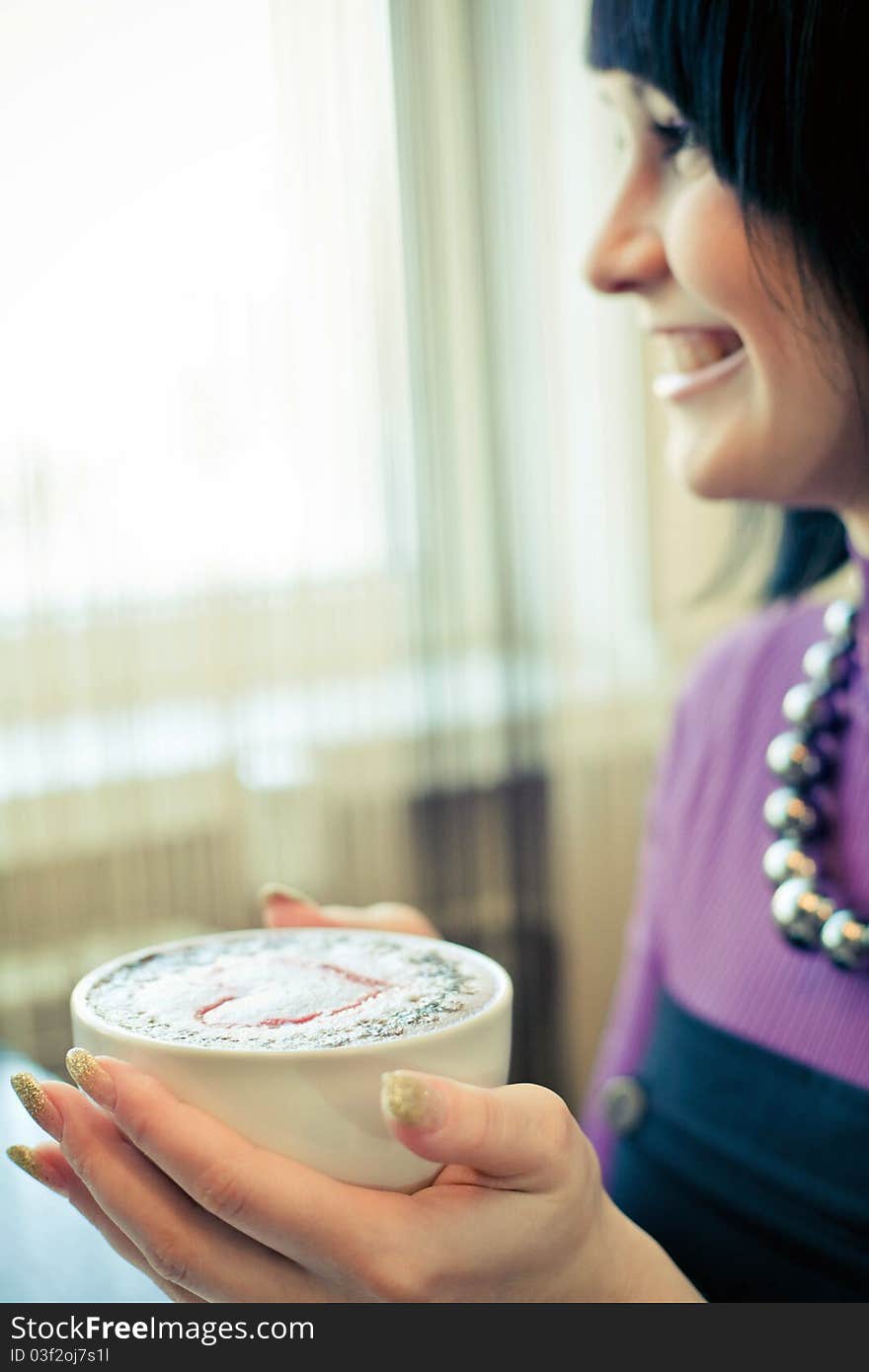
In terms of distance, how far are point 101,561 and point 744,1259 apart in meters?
0.88

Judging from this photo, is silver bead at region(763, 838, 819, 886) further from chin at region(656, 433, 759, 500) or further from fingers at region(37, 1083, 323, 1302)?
fingers at region(37, 1083, 323, 1302)

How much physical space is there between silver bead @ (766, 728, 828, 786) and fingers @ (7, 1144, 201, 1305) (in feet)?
1.78

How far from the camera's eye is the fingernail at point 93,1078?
37 cm

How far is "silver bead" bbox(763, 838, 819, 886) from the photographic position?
815mm

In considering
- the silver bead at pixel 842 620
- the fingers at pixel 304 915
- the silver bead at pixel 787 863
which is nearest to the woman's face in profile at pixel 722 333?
the silver bead at pixel 842 620

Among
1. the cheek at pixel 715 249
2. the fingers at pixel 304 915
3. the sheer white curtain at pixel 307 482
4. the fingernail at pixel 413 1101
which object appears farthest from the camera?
the sheer white curtain at pixel 307 482

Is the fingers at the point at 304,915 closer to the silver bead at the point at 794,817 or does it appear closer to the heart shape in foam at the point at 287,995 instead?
the heart shape in foam at the point at 287,995

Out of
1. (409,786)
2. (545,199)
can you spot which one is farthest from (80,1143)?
(545,199)

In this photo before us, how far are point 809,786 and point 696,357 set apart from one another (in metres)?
0.29

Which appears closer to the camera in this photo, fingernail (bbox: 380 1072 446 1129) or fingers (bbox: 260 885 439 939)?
fingernail (bbox: 380 1072 446 1129)

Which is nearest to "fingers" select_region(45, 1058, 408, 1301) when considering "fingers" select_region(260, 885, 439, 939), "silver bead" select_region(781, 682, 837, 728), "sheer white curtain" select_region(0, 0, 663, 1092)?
"fingers" select_region(260, 885, 439, 939)

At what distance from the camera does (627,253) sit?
0.74 meters

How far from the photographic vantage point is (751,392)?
70 centimetres

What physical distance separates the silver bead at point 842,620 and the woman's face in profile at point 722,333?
107mm
